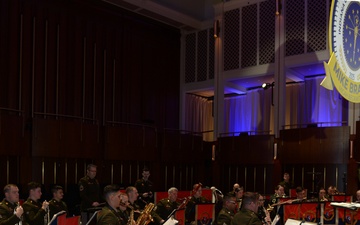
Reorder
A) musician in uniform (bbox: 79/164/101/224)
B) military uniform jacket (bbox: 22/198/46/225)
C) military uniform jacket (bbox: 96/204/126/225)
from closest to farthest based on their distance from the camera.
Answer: military uniform jacket (bbox: 96/204/126/225) < military uniform jacket (bbox: 22/198/46/225) < musician in uniform (bbox: 79/164/101/224)

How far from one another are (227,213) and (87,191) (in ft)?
16.5

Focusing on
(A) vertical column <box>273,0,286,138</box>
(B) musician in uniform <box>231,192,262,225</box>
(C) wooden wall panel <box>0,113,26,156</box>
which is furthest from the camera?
(A) vertical column <box>273,0,286,138</box>

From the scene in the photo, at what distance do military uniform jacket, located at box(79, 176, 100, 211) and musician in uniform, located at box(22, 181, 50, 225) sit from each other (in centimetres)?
294

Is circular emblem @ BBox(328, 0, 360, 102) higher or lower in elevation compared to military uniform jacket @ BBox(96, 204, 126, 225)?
higher

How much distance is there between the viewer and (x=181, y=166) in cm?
2242

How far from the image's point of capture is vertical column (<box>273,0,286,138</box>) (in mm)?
21297

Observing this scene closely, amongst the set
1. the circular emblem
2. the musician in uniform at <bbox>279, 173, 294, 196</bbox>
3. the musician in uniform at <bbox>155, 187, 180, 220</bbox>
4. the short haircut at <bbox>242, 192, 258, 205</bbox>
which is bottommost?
the musician in uniform at <bbox>279, 173, 294, 196</bbox>

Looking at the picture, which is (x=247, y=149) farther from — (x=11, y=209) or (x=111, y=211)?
(x=111, y=211)

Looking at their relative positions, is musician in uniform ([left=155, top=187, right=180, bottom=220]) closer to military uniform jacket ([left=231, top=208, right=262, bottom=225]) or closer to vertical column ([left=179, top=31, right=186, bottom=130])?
military uniform jacket ([left=231, top=208, right=262, bottom=225])

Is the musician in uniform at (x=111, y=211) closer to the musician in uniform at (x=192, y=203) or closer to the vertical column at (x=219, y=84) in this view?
the musician in uniform at (x=192, y=203)

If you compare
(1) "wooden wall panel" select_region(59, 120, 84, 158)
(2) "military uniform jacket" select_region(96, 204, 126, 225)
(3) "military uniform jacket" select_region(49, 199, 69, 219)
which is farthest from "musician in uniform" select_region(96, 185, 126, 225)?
(1) "wooden wall panel" select_region(59, 120, 84, 158)

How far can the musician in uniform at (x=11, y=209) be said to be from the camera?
8305mm

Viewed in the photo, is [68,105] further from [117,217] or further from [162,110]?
[117,217]

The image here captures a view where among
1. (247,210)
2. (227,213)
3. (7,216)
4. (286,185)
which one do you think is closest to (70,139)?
(286,185)
